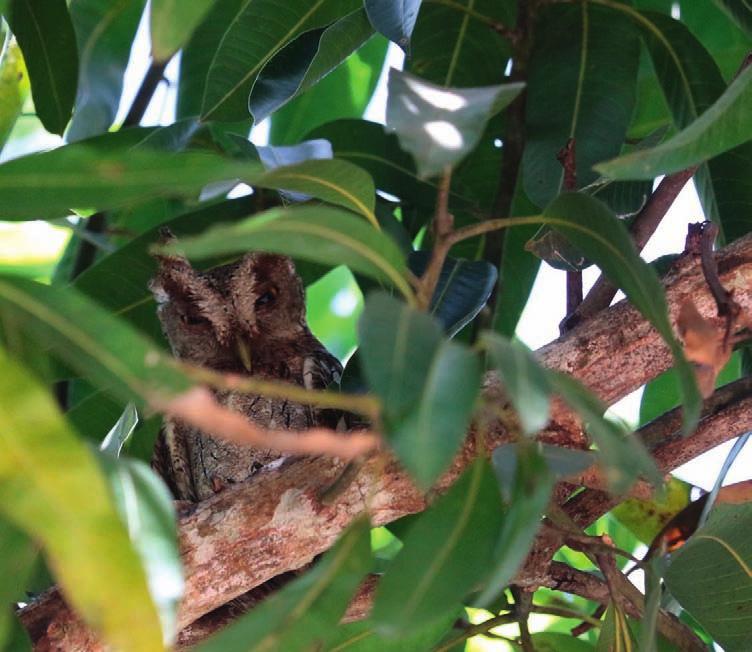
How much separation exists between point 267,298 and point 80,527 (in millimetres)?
1611

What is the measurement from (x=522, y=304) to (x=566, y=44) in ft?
1.44

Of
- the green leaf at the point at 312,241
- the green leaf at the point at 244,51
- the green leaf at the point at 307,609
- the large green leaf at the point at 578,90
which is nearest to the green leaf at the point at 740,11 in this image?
the large green leaf at the point at 578,90

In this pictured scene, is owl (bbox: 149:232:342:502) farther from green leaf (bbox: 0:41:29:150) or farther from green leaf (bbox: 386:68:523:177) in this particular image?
green leaf (bbox: 386:68:523:177)

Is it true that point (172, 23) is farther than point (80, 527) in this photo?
Yes

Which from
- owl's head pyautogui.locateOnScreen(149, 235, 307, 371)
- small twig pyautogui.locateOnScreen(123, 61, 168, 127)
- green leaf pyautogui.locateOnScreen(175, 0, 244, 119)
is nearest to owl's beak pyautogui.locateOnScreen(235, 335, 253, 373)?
owl's head pyautogui.locateOnScreen(149, 235, 307, 371)

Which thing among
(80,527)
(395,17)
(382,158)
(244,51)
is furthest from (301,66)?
(80,527)

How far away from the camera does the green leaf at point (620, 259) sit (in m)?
0.99

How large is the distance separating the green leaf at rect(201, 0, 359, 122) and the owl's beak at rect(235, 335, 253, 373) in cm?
66

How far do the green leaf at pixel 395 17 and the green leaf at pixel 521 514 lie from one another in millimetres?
622

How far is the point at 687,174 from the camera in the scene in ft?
5.28

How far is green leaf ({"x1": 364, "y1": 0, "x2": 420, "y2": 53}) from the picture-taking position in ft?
4.60

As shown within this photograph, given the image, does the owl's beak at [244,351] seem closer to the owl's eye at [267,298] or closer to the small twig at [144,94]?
the owl's eye at [267,298]

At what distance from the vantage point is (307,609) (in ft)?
2.97

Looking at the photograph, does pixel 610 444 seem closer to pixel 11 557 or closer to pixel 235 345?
pixel 11 557
